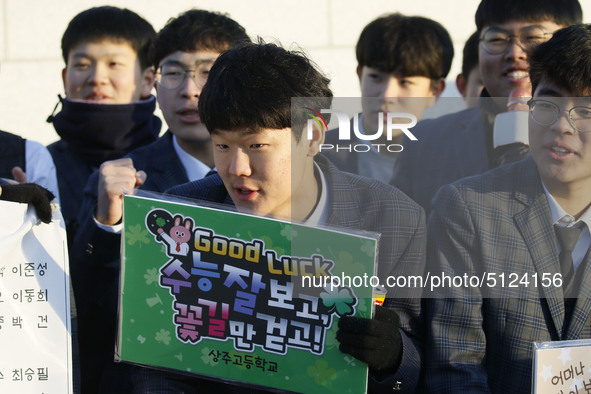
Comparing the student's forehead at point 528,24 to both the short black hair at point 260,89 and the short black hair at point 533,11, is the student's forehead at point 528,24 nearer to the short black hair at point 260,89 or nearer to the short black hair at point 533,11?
the short black hair at point 533,11

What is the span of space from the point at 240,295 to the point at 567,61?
1.13m

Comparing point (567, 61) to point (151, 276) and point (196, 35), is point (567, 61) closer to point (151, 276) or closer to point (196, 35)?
point (151, 276)

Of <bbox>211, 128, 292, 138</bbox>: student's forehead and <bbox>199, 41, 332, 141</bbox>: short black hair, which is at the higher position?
<bbox>199, 41, 332, 141</bbox>: short black hair

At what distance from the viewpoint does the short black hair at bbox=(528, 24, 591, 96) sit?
2.16 m

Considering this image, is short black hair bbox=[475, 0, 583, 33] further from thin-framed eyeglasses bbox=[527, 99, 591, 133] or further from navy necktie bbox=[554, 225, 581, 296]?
navy necktie bbox=[554, 225, 581, 296]

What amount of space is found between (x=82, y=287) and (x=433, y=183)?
1.20 metres

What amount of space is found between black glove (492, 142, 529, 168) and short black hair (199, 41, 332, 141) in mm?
569

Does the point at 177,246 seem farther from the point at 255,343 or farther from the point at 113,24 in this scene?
the point at 113,24

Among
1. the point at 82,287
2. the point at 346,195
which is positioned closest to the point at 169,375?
the point at 82,287

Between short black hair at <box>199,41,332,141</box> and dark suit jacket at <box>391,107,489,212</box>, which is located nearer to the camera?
short black hair at <box>199,41,332,141</box>

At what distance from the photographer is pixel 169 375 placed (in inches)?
86.9

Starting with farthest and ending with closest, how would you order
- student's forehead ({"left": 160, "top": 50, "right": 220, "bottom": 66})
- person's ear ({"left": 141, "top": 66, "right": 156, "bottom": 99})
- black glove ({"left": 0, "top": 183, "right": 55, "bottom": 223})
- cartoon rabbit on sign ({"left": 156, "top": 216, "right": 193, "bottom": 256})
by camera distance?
1. person's ear ({"left": 141, "top": 66, "right": 156, "bottom": 99})
2. student's forehead ({"left": 160, "top": 50, "right": 220, "bottom": 66})
3. black glove ({"left": 0, "top": 183, "right": 55, "bottom": 223})
4. cartoon rabbit on sign ({"left": 156, "top": 216, "right": 193, "bottom": 256})

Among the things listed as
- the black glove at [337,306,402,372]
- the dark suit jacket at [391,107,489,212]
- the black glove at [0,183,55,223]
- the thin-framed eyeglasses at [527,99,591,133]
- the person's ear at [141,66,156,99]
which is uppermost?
the person's ear at [141,66,156,99]

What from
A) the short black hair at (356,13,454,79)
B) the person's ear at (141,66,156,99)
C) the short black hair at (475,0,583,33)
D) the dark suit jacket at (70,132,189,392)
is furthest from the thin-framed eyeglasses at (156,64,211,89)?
the short black hair at (475,0,583,33)
